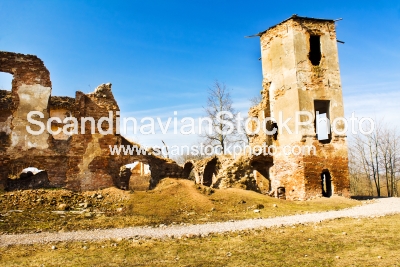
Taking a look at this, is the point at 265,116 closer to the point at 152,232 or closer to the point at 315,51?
the point at 315,51

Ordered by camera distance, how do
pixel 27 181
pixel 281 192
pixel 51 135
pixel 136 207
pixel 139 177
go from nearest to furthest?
pixel 136 207 < pixel 51 135 < pixel 281 192 < pixel 27 181 < pixel 139 177

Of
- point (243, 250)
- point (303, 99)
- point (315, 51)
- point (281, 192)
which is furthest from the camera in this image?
point (315, 51)

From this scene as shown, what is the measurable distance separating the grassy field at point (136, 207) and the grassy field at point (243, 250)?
258 centimetres

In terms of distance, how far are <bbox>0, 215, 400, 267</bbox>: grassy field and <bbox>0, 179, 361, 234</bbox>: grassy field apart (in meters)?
2.58

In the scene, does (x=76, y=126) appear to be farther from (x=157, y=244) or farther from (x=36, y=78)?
(x=157, y=244)

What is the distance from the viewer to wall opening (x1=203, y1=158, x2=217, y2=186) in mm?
22656

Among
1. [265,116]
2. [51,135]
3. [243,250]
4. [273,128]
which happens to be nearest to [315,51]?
[265,116]

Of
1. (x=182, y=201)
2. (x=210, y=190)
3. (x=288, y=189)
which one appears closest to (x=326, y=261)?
(x=182, y=201)

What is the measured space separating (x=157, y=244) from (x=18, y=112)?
11.3 m

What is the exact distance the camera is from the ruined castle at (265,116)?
1530cm

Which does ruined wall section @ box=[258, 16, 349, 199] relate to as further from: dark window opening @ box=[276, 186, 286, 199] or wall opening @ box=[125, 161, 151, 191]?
wall opening @ box=[125, 161, 151, 191]

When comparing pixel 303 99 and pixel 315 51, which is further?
pixel 315 51

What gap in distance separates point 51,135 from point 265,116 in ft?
36.3

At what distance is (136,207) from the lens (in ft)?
41.5
